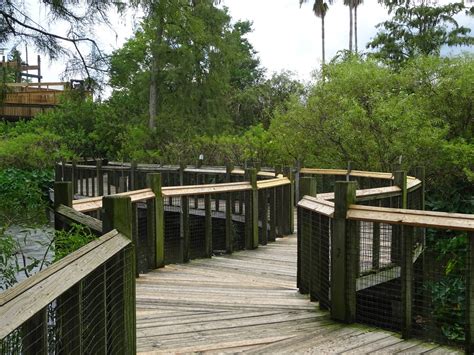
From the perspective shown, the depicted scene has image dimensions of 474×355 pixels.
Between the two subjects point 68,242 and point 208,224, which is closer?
point 68,242

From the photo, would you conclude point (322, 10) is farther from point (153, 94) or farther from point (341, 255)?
point (341, 255)

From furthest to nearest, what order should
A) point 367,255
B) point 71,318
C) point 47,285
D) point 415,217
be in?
point 367,255 → point 415,217 → point 71,318 → point 47,285

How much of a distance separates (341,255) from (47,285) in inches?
103

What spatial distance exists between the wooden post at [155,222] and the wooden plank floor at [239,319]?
163mm

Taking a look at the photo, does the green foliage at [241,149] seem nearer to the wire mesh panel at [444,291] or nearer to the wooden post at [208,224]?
the wire mesh panel at [444,291]

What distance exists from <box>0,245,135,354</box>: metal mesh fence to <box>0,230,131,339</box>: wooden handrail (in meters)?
0.01

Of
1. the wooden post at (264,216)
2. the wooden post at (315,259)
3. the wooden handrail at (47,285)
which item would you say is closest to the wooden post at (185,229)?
the wooden post at (264,216)

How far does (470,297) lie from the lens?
328 centimetres

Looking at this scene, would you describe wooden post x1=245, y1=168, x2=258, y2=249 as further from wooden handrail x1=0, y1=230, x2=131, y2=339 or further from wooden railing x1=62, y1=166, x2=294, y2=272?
wooden handrail x1=0, y1=230, x2=131, y2=339

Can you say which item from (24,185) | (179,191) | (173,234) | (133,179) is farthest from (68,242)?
(24,185)

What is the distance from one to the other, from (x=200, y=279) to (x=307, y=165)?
1018cm

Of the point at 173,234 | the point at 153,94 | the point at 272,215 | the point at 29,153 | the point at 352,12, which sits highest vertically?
the point at 352,12

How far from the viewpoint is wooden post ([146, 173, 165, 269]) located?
5.89 m

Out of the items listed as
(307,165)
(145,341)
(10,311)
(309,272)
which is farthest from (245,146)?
(10,311)
